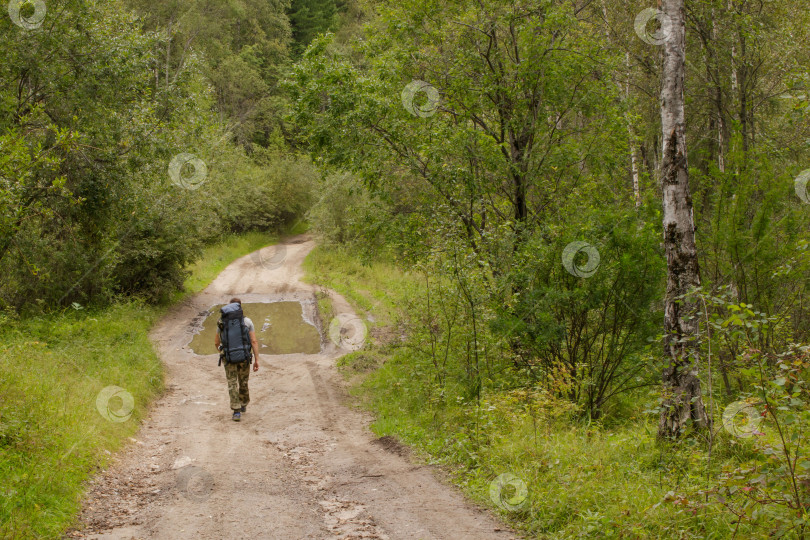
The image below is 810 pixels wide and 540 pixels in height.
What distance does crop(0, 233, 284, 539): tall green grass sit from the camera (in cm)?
510

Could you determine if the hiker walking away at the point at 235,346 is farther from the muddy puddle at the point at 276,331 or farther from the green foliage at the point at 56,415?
the muddy puddle at the point at 276,331

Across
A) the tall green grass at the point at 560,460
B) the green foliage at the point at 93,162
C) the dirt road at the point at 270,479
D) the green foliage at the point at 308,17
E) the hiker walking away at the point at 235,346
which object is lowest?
the dirt road at the point at 270,479

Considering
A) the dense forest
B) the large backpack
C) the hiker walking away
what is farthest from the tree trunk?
the large backpack

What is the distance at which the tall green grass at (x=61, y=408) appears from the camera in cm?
510

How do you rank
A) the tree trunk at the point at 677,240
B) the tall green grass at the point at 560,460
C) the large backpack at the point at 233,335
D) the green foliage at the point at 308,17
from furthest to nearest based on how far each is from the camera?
1. the green foliage at the point at 308,17
2. the large backpack at the point at 233,335
3. the tree trunk at the point at 677,240
4. the tall green grass at the point at 560,460

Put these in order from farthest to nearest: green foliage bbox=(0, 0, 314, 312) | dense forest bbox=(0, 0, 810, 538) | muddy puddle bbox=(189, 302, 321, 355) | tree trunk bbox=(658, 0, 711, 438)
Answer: muddy puddle bbox=(189, 302, 321, 355)
green foliage bbox=(0, 0, 314, 312)
tree trunk bbox=(658, 0, 711, 438)
dense forest bbox=(0, 0, 810, 538)

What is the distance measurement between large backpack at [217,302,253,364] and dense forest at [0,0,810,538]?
8.23 feet

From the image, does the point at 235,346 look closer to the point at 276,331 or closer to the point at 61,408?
the point at 61,408

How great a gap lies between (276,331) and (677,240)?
13692 millimetres

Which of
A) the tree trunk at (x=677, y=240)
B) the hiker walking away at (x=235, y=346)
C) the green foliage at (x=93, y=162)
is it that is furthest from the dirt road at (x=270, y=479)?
the green foliage at (x=93, y=162)

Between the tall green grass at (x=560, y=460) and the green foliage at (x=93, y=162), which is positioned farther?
the green foliage at (x=93, y=162)

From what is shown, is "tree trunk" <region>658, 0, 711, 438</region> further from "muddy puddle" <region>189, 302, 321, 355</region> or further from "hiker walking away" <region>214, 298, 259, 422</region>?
"muddy puddle" <region>189, 302, 321, 355</region>

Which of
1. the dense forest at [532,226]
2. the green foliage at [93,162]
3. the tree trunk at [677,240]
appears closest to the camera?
the dense forest at [532,226]

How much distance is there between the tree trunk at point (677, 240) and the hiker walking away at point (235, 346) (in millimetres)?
6096
